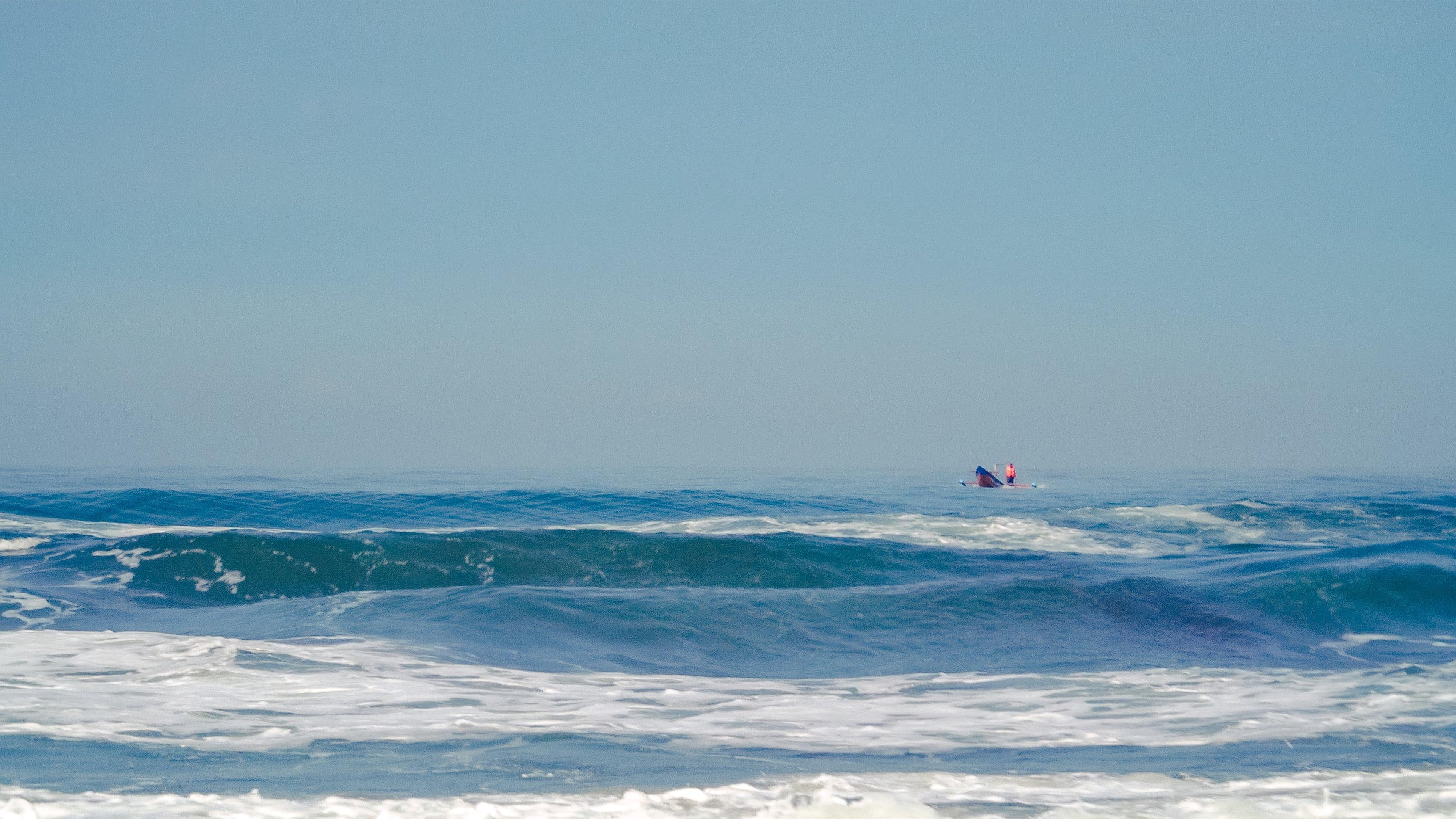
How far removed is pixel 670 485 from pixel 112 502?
23097 mm

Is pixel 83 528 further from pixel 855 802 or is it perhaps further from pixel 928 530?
pixel 855 802

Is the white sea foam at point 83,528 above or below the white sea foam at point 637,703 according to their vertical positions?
below

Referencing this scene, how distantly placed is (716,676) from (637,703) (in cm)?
120

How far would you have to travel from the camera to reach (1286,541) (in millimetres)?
18188

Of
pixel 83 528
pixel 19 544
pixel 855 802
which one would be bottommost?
pixel 83 528

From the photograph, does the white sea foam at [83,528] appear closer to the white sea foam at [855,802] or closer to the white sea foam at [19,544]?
the white sea foam at [19,544]

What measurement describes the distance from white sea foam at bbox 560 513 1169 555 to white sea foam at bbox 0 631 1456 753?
891 cm

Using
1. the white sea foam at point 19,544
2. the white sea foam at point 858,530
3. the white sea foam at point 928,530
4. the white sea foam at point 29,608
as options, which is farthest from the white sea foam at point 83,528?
the white sea foam at point 928,530

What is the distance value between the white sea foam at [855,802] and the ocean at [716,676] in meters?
0.02

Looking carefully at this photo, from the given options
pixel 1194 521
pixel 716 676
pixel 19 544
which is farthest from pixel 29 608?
pixel 1194 521

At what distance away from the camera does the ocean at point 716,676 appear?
3.40m

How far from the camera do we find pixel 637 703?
213 inches

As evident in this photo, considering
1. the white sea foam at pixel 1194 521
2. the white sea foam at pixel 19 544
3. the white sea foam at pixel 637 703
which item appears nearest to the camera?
the white sea foam at pixel 637 703

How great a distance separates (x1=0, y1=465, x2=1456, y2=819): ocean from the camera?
3.40 m
